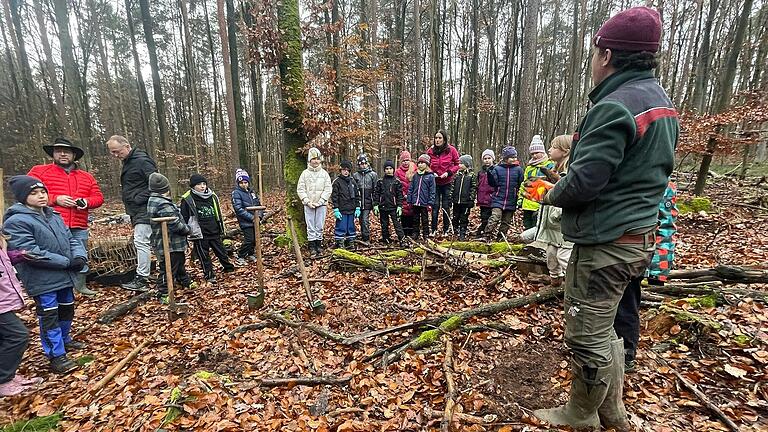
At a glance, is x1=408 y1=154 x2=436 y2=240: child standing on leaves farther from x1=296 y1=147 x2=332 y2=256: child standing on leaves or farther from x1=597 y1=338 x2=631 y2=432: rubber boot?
x1=597 y1=338 x2=631 y2=432: rubber boot

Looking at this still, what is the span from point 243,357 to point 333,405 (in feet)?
4.67

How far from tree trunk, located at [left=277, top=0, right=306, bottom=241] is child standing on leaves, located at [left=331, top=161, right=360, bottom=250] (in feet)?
2.68

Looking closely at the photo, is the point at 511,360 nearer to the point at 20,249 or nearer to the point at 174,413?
the point at 174,413

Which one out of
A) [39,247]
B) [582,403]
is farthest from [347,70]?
[582,403]

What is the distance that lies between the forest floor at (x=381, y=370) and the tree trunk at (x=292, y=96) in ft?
10.3

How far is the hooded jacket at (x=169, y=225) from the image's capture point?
5617mm

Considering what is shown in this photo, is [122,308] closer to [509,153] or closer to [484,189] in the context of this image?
[484,189]

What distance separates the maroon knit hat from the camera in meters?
1.86

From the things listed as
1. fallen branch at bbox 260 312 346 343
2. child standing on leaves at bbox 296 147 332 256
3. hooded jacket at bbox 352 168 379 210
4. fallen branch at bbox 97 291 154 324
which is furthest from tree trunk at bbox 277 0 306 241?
fallen branch at bbox 97 291 154 324

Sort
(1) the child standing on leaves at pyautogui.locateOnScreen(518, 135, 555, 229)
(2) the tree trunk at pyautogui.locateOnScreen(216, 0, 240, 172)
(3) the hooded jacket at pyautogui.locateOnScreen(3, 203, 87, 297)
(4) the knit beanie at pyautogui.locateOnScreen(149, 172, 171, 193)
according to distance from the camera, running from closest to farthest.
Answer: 1. (3) the hooded jacket at pyautogui.locateOnScreen(3, 203, 87, 297)
2. (4) the knit beanie at pyautogui.locateOnScreen(149, 172, 171, 193)
3. (1) the child standing on leaves at pyautogui.locateOnScreen(518, 135, 555, 229)
4. (2) the tree trunk at pyautogui.locateOnScreen(216, 0, 240, 172)

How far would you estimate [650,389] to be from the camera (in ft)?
8.84

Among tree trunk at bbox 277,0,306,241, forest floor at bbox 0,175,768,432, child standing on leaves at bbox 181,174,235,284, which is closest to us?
forest floor at bbox 0,175,768,432

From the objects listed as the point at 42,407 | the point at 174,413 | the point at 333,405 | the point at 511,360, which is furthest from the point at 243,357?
the point at 511,360

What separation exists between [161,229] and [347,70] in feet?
33.7
